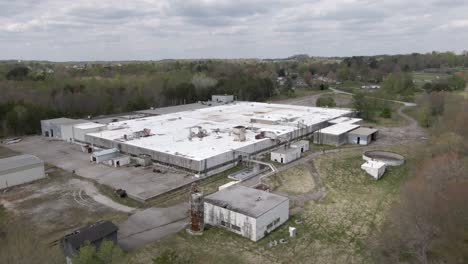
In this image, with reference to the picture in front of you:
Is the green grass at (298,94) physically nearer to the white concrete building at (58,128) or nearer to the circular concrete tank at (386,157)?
the circular concrete tank at (386,157)

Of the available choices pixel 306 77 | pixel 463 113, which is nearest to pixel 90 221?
pixel 463 113

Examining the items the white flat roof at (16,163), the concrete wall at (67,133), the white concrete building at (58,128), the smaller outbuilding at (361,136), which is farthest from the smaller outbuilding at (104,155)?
the smaller outbuilding at (361,136)

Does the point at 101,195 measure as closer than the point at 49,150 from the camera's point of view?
Yes

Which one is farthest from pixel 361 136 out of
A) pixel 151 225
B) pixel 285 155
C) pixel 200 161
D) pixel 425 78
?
pixel 425 78

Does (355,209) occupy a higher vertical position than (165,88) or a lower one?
lower

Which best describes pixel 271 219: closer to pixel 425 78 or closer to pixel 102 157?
pixel 102 157

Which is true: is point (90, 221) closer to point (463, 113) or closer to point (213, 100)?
point (463, 113)
